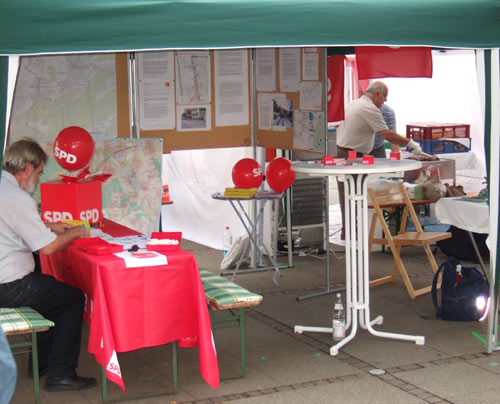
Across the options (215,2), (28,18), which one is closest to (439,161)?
(215,2)

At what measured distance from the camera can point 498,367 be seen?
4402mm

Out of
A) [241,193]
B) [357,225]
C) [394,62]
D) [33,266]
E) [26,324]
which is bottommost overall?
[26,324]

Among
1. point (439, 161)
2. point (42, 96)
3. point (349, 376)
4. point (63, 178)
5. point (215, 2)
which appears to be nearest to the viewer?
point (215, 2)

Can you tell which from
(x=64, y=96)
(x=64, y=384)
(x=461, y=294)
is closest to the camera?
(x=64, y=384)

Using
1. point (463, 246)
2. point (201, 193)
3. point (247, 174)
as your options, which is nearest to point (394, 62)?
point (247, 174)

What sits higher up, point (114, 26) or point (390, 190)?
point (114, 26)

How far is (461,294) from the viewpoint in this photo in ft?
17.3

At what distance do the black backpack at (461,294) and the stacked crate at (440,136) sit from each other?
4.25m

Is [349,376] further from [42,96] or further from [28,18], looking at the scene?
[42,96]

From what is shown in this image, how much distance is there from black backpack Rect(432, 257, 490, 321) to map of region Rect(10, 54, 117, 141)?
2.59m

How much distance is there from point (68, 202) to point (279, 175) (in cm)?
167

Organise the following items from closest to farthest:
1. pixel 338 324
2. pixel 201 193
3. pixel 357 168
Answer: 1. pixel 357 168
2. pixel 338 324
3. pixel 201 193

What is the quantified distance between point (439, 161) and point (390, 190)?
1.88 metres

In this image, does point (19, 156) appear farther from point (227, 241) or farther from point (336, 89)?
point (336, 89)
